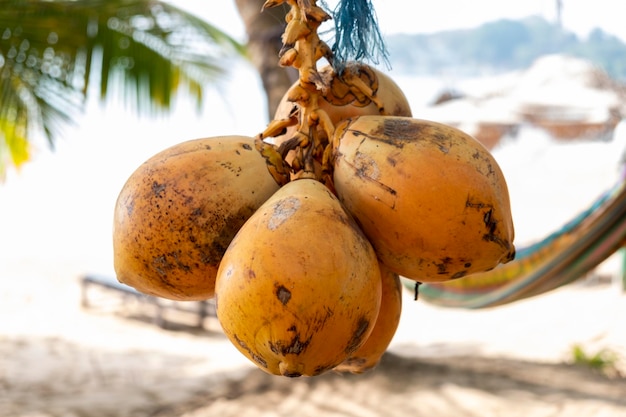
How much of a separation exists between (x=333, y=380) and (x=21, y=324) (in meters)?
5.16

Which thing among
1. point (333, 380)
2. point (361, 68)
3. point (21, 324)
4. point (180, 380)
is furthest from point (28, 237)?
point (361, 68)

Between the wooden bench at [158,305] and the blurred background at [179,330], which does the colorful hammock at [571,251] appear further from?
the wooden bench at [158,305]

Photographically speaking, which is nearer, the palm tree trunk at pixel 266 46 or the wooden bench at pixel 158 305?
the palm tree trunk at pixel 266 46

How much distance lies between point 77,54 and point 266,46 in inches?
124

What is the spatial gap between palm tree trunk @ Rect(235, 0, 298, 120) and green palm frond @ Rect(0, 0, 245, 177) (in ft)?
8.78

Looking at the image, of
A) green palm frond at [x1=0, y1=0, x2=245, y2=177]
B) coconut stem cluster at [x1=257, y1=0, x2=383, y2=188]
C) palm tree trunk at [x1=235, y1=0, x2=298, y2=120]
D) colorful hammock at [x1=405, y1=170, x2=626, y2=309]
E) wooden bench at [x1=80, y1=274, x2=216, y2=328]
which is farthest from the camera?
wooden bench at [x1=80, y1=274, x2=216, y2=328]

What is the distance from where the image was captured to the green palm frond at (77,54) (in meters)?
5.41

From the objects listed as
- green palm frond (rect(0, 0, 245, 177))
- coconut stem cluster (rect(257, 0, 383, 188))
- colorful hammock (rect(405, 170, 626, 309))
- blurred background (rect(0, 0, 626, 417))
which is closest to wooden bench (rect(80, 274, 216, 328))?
blurred background (rect(0, 0, 626, 417))

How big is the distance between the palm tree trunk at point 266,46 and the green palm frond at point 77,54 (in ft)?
8.78

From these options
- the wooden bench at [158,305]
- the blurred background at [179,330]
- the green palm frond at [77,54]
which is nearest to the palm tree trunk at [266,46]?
the blurred background at [179,330]

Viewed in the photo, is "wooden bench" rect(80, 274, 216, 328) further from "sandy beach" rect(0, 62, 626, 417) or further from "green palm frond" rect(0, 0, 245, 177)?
"green palm frond" rect(0, 0, 245, 177)

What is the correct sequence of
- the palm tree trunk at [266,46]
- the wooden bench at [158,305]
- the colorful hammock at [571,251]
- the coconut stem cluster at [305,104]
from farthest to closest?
the wooden bench at [158,305], the colorful hammock at [571,251], the palm tree trunk at [266,46], the coconut stem cluster at [305,104]

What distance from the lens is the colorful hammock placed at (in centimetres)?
368

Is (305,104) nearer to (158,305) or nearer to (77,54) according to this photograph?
(77,54)
